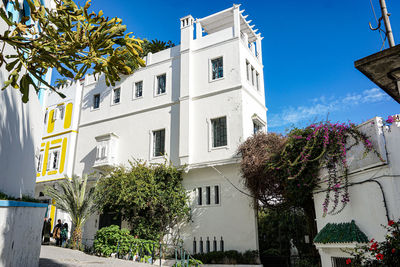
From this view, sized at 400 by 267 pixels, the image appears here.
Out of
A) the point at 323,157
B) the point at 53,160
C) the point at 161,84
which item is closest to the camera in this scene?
the point at 323,157

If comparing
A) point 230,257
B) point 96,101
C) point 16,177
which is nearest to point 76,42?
point 16,177

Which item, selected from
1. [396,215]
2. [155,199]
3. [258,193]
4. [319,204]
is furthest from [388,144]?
[155,199]

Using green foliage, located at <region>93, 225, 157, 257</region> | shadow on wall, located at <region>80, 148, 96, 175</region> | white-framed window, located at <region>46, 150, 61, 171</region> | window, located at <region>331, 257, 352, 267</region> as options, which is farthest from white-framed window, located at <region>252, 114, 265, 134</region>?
white-framed window, located at <region>46, 150, 61, 171</region>

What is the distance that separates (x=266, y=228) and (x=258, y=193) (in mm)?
5835

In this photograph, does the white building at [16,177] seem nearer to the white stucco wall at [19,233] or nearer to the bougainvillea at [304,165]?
the white stucco wall at [19,233]

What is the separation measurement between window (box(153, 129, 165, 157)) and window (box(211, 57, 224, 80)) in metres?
4.47

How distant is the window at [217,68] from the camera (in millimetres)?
19125

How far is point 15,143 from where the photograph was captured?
25.9ft

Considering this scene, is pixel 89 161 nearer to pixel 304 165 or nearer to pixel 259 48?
pixel 259 48

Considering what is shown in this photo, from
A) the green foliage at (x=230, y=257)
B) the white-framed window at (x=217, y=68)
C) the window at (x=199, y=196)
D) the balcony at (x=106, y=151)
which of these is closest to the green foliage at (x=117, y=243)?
the green foliage at (x=230, y=257)

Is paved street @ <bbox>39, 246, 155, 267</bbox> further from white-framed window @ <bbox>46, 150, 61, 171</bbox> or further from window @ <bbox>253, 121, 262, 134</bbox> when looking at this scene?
white-framed window @ <bbox>46, 150, 61, 171</bbox>

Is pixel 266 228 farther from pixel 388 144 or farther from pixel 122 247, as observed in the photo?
pixel 388 144

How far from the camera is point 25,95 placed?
4828 millimetres

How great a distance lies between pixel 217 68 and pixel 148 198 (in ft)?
27.0
